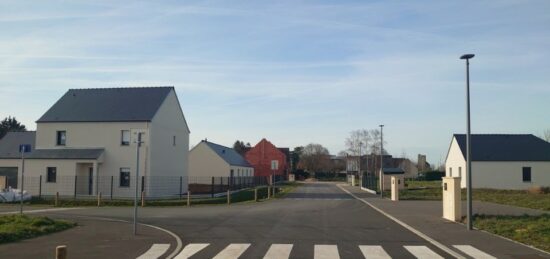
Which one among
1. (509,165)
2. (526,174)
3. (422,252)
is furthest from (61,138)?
(526,174)

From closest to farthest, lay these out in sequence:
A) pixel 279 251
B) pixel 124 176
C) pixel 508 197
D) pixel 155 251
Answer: pixel 279 251 < pixel 155 251 < pixel 508 197 < pixel 124 176

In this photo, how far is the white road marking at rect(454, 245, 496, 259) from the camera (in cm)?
1207

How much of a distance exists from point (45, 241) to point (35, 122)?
33367 mm

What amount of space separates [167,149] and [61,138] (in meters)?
8.39

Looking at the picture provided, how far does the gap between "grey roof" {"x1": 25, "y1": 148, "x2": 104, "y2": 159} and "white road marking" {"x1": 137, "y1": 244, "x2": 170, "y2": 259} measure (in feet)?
97.4

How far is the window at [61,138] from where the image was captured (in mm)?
44031

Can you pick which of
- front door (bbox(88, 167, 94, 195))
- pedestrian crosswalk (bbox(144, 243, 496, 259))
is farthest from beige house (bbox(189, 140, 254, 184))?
pedestrian crosswalk (bbox(144, 243, 496, 259))

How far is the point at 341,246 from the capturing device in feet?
44.6

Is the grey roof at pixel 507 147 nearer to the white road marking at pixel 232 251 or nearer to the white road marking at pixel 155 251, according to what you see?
the white road marking at pixel 232 251

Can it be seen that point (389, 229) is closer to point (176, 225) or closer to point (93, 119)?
point (176, 225)

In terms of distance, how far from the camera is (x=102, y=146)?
43062mm

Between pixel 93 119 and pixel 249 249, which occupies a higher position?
pixel 93 119

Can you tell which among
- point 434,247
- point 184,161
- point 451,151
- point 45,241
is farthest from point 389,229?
point 451,151

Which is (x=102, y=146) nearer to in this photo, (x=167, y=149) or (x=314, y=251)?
(x=167, y=149)
